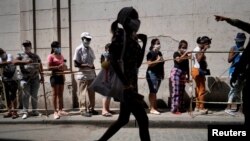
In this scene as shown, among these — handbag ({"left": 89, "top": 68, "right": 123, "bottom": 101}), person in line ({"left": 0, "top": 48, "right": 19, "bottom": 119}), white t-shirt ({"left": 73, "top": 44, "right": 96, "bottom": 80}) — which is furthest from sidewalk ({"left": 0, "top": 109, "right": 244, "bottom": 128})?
handbag ({"left": 89, "top": 68, "right": 123, "bottom": 101})

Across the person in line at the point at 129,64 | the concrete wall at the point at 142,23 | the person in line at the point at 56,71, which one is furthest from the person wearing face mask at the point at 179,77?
the person in line at the point at 129,64

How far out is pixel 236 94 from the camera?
7.68m

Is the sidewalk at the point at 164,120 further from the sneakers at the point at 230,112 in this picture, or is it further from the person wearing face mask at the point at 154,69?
the person wearing face mask at the point at 154,69

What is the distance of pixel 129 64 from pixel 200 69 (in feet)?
12.8

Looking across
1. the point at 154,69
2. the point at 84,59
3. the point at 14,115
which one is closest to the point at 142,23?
the point at 154,69

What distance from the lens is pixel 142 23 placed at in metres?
9.02

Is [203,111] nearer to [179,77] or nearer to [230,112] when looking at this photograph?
[230,112]

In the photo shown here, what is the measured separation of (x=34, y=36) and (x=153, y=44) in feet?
12.1

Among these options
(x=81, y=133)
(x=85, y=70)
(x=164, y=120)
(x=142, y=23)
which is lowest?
(x=81, y=133)

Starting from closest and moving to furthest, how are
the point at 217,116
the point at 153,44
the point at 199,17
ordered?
the point at 217,116 < the point at 153,44 < the point at 199,17

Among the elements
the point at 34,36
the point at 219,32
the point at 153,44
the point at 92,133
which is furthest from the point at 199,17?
the point at 34,36

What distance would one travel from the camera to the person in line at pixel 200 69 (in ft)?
25.7

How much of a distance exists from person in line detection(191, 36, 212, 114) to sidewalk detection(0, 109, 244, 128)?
0.41m

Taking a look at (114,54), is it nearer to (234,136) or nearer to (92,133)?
(234,136)
